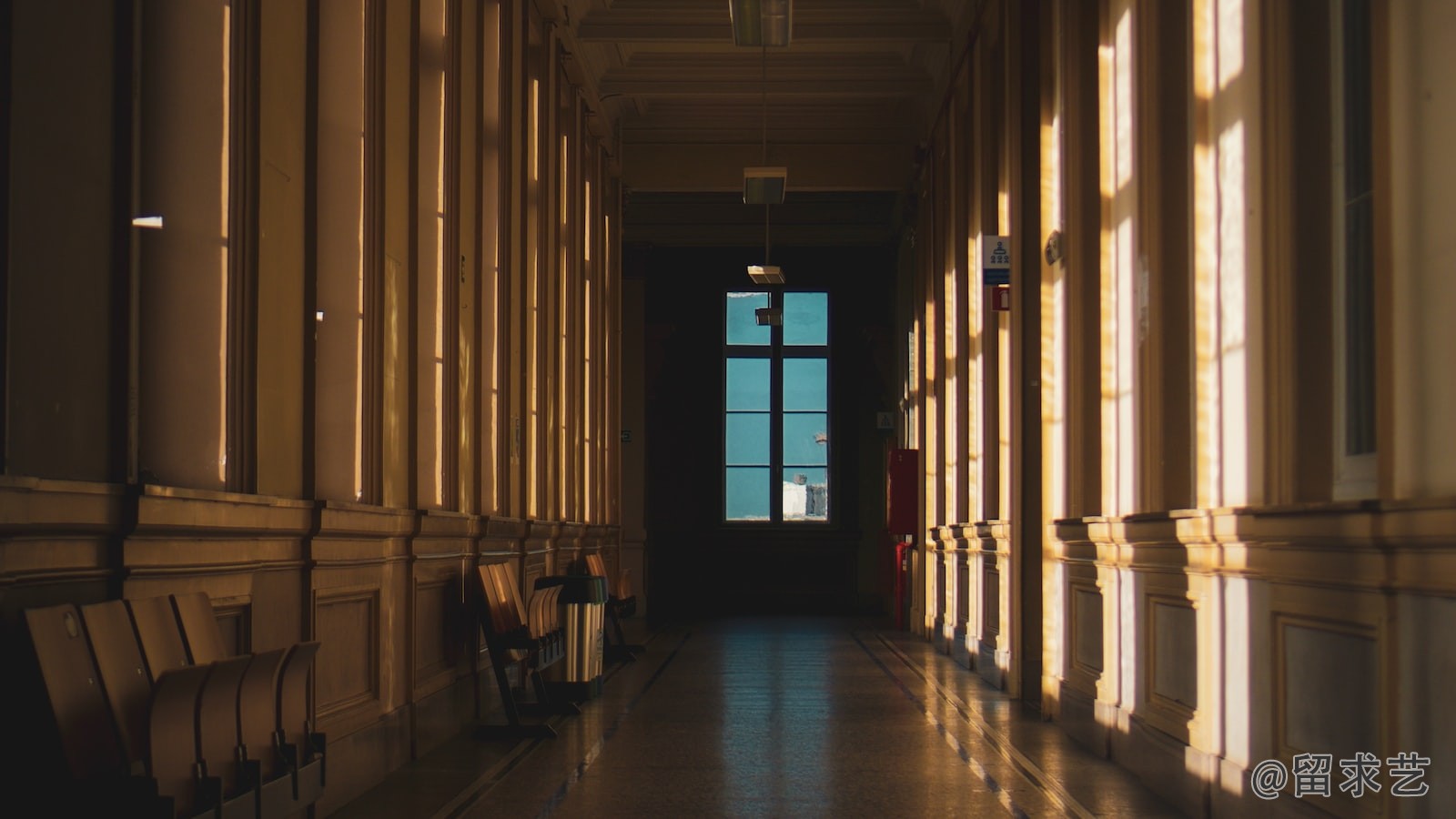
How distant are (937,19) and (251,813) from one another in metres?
10.9

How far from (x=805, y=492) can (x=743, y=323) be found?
2576 millimetres

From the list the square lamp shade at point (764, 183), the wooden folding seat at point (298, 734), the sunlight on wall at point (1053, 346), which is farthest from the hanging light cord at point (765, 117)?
the wooden folding seat at point (298, 734)

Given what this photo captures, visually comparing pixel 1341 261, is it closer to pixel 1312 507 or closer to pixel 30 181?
pixel 1312 507

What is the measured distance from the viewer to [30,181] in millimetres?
3596

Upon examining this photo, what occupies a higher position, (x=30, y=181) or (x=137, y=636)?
(x=30, y=181)

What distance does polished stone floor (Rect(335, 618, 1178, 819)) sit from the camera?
570 centimetres

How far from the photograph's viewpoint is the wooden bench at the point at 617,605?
496 inches

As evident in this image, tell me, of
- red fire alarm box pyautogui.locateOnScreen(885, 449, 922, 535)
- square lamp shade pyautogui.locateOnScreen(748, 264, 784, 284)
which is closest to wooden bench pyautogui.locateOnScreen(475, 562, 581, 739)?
square lamp shade pyautogui.locateOnScreen(748, 264, 784, 284)

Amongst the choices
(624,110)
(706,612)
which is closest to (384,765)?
(624,110)

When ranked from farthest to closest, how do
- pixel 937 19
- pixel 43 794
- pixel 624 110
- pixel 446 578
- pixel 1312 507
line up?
pixel 624 110 → pixel 937 19 → pixel 446 578 → pixel 1312 507 → pixel 43 794

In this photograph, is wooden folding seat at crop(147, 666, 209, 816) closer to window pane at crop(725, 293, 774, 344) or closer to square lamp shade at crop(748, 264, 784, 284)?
square lamp shade at crop(748, 264, 784, 284)

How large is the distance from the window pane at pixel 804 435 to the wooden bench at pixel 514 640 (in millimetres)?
12935

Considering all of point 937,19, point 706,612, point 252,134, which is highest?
point 937,19

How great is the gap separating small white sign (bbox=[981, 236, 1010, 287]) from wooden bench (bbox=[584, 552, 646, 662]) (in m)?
3.85
